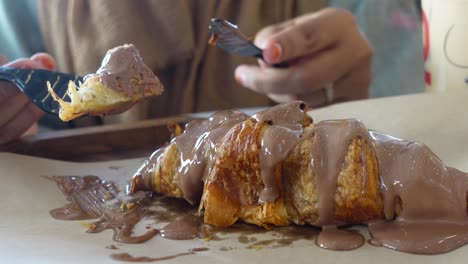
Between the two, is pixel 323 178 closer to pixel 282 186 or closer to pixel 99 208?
pixel 282 186

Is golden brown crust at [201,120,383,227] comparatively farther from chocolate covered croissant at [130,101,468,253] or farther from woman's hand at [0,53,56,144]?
woman's hand at [0,53,56,144]

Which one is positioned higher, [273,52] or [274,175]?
[273,52]

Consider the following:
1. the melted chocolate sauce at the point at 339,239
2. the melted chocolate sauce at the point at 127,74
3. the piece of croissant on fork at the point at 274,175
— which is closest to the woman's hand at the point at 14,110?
the melted chocolate sauce at the point at 127,74

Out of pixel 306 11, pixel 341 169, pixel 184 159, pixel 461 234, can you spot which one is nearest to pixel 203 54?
pixel 306 11

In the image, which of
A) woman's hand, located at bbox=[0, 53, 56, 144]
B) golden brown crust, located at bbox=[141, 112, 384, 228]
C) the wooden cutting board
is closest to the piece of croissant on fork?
golden brown crust, located at bbox=[141, 112, 384, 228]

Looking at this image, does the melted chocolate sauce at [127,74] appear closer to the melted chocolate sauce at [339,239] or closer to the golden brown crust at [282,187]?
the golden brown crust at [282,187]

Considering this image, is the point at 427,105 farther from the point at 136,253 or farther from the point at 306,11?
the point at 306,11

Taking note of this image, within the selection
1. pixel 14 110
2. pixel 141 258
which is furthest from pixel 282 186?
pixel 14 110
